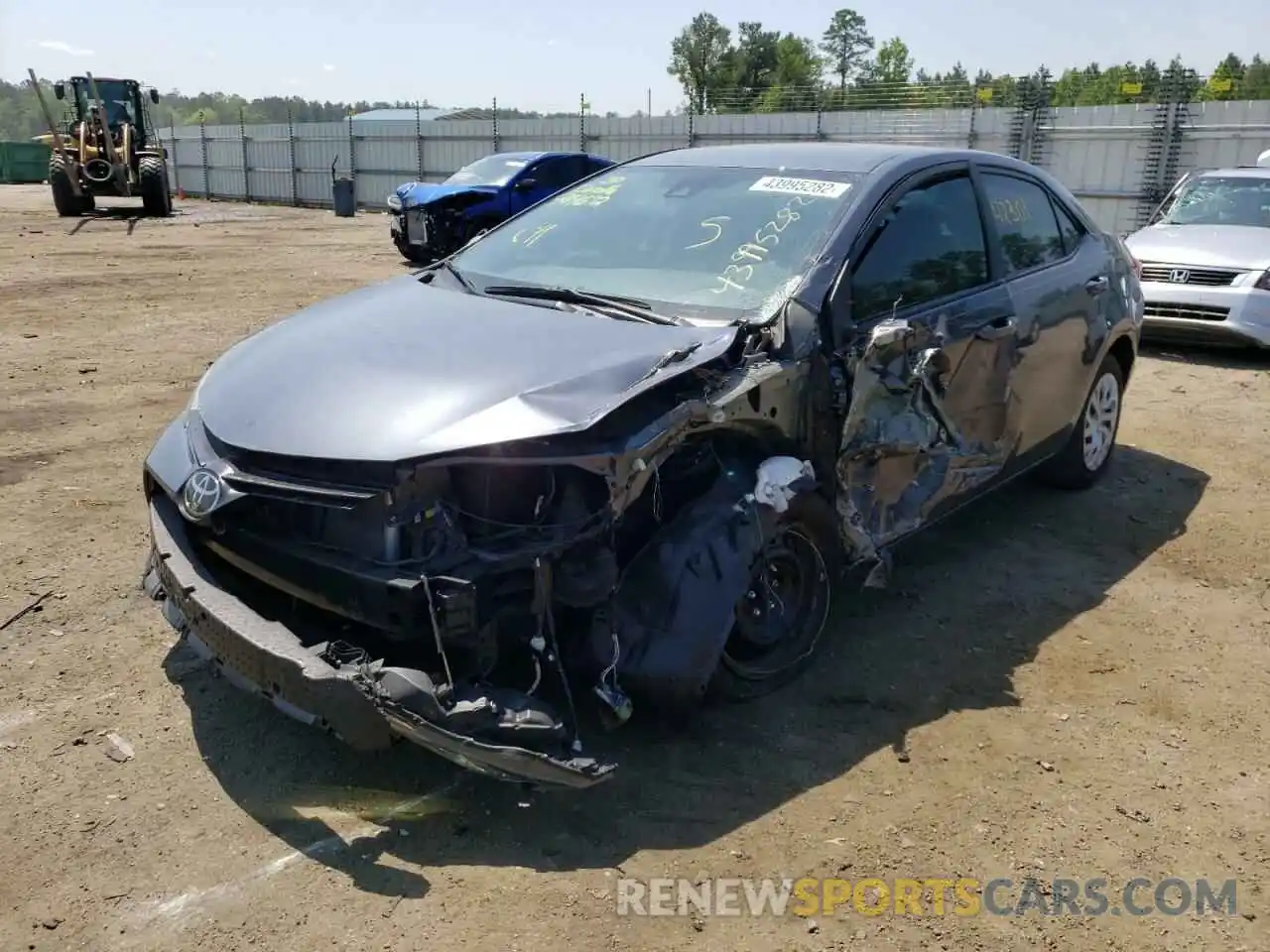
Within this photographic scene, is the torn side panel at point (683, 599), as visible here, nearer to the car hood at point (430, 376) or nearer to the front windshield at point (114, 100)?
the car hood at point (430, 376)

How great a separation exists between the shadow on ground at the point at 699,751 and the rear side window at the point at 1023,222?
1.40 meters

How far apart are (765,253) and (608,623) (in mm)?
1554

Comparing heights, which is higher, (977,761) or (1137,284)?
(1137,284)

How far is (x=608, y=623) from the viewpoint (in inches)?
117

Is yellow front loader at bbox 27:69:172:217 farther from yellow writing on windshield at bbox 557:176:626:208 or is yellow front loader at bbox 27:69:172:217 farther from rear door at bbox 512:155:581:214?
yellow writing on windshield at bbox 557:176:626:208

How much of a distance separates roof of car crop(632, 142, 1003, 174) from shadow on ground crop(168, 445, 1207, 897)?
175 centimetres

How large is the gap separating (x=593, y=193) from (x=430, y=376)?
1.82 metres

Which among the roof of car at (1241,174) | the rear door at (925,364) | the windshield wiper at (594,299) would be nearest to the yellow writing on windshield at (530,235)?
the windshield wiper at (594,299)

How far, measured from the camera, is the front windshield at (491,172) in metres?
14.7

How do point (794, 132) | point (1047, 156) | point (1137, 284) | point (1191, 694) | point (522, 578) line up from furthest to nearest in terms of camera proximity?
point (794, 132)
point (1047, 156)
point (1137, 284)
point (1191, 694)
point (522, 578)

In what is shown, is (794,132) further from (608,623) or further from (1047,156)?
(608,623)

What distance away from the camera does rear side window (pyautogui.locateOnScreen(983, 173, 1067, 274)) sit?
15.2 ft

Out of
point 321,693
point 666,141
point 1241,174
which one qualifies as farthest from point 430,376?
point 666,141

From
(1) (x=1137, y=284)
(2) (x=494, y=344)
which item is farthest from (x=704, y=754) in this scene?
(1) (x=1137, y=284)
